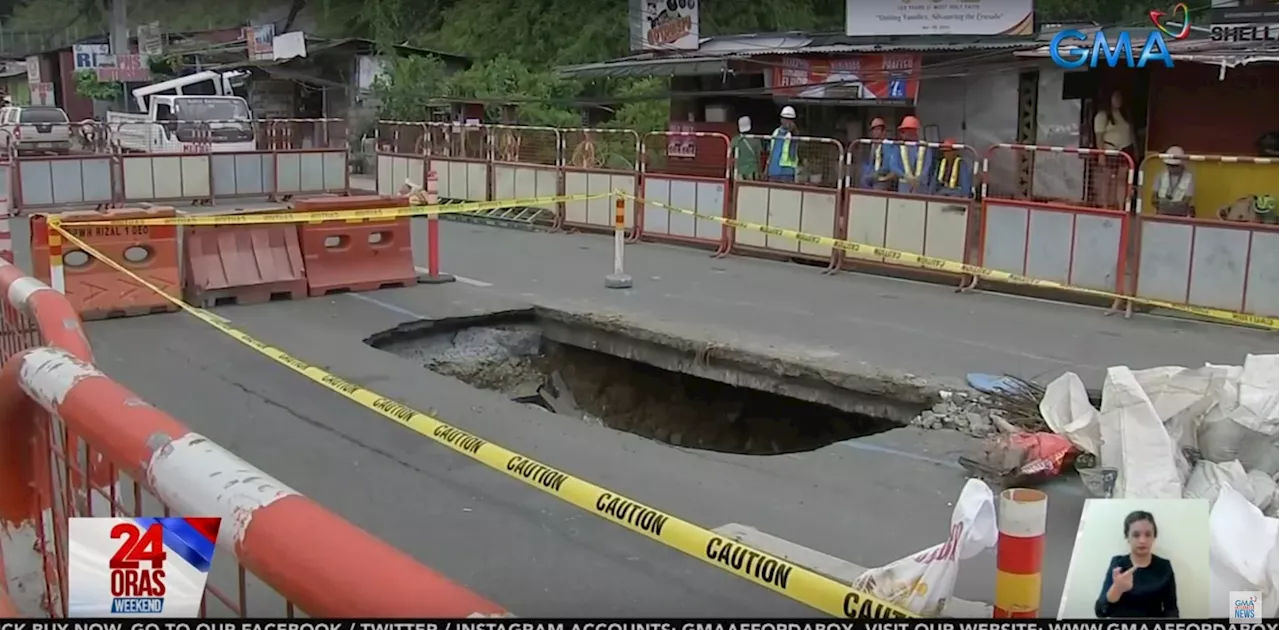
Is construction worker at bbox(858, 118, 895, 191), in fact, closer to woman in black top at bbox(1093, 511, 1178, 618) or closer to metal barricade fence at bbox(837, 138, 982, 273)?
metal barricade fence at bbox(837, 138, 982, 273)

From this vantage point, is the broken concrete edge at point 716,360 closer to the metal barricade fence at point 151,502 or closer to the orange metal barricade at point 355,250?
the orange metal barricade at point 355,250

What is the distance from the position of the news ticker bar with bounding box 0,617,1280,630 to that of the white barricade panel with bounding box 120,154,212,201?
21.8m

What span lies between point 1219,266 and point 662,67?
515 inches

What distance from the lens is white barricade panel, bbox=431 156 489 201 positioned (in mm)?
21141

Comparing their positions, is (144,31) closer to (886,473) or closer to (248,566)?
(886,473)

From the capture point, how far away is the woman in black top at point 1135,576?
108 inches

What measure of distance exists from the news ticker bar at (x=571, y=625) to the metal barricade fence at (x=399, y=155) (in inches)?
812

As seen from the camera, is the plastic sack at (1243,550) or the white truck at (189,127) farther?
the white truck at (189,127)

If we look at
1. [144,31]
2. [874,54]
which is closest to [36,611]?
[874,54]

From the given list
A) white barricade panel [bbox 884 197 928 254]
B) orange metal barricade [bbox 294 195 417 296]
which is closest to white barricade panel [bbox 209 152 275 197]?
orange metal barricade [bbox 294 195 417 296]

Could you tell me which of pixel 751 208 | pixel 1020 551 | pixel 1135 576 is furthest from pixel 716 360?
pixel 1135 576

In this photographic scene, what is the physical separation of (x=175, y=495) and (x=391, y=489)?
500 cm

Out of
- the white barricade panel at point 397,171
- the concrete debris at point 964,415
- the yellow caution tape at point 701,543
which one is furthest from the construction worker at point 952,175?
the white barricade panel at point 397,171

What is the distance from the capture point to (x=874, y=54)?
765 inches
